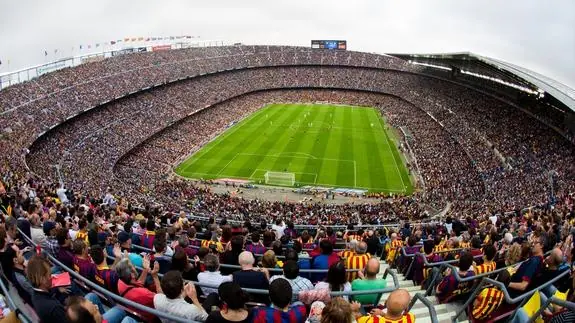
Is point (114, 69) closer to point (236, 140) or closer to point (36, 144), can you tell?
point (236, 140)

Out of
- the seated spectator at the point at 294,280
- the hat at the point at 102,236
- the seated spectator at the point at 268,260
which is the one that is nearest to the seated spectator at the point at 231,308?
the seated spectator at the point at 294,280

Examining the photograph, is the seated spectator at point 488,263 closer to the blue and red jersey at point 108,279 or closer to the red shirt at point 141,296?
the red shirt at point 141,296

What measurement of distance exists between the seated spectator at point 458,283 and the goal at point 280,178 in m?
32.6

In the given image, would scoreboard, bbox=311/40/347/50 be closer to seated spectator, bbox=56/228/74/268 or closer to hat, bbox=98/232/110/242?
hat, bbox=98/232/110/242

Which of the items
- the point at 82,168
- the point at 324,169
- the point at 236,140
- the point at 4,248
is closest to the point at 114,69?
the point at 236,140

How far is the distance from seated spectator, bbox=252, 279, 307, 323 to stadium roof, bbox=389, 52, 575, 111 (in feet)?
96.5

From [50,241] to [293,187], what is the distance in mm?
31238

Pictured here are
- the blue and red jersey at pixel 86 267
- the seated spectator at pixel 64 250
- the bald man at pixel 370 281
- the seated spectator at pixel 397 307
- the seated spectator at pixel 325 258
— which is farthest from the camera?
the seated spectator at pixel 325 258

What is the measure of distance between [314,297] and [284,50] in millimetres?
101525

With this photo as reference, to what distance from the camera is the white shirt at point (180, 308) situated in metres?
4.93

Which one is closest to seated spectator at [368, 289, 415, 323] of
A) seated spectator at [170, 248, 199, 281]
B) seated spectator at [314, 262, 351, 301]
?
seated spectator at [314, 262, 351, 301]

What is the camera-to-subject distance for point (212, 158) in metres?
47.8

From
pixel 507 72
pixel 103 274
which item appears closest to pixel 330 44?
pixel 507 72

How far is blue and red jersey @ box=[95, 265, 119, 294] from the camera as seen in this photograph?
612cm
